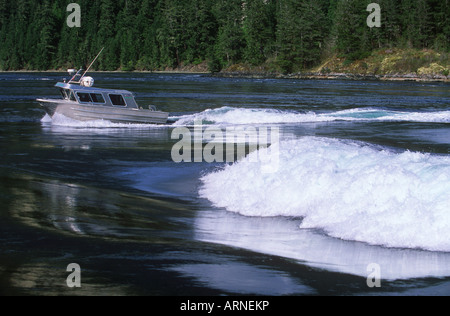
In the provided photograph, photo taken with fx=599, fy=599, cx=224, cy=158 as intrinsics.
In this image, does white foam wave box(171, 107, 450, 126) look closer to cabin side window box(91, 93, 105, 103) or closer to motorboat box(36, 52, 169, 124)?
motorboat box(36, 52, 169, 124)

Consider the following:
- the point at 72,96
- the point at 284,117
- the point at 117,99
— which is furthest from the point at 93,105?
the point at 284,117

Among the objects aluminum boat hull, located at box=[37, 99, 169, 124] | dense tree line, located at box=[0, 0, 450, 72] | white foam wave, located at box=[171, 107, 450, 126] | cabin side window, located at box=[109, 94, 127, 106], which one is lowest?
white foam wave, located at box=[171, 107, 450, 126]

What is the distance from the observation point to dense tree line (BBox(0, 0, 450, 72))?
111500 millimetres

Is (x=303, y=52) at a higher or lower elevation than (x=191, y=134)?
higher

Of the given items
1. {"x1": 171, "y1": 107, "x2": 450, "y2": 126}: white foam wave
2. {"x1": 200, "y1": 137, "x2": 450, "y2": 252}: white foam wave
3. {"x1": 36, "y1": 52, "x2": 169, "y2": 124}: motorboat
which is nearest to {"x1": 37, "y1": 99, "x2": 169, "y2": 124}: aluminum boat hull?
{"x1": 36, "y1": 52, "x2": 169, "y2": 124}: motorboat

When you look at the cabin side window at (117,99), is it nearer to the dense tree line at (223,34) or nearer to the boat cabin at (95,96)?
the boat cabin at (95,96)

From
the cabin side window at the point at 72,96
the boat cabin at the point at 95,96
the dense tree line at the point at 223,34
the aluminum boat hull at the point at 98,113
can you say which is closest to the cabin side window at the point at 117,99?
the boat cabin at the point at 95,96

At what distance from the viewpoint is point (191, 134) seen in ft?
103

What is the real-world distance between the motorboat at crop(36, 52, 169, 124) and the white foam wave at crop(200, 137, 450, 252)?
17.4 metres

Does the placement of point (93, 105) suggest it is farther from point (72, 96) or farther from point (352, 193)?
point (352, 193)

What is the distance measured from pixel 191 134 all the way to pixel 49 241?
21.1 metres

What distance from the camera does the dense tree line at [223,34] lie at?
112 metres
